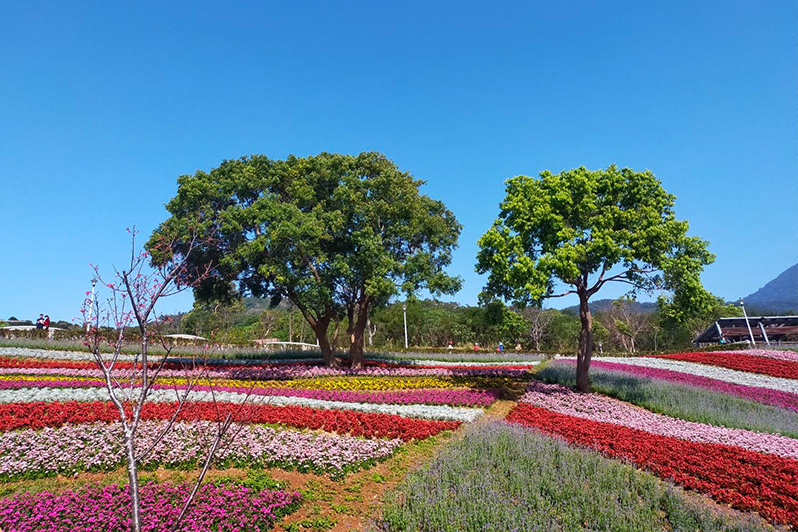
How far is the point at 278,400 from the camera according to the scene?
1352 centimetres

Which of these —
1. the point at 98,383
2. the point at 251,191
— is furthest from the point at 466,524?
the point at 251,191

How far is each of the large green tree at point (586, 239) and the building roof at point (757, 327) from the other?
118 feet

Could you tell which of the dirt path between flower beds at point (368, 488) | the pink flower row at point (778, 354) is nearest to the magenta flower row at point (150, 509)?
the dirt path between flower beds at point (368, 488)

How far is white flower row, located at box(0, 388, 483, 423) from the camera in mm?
12203

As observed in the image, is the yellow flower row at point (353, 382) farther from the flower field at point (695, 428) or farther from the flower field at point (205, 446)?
the flower field at point (695, 428)

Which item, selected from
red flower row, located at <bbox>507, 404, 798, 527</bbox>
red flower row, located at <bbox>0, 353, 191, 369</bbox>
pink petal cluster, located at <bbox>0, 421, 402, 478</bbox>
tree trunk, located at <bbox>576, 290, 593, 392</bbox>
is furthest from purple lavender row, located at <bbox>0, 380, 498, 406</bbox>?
pink petal cluster, located at <bbox>0, 421, 402, 478</bbox>

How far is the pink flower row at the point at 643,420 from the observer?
33.2ft

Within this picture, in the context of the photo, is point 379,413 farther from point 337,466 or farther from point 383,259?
point 383,259

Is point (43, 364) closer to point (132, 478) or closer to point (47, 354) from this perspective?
point (47, 354)

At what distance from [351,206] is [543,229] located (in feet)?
30.3

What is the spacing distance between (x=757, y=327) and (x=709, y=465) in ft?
166

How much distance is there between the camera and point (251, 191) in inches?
864

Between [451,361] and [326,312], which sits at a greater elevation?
[326,312]

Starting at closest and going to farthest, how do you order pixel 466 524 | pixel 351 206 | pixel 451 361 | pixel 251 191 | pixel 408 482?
pixel 466 524 → pixel 408 482 → pixel 351 206 → pixel 251 191 → pixel 451 361
